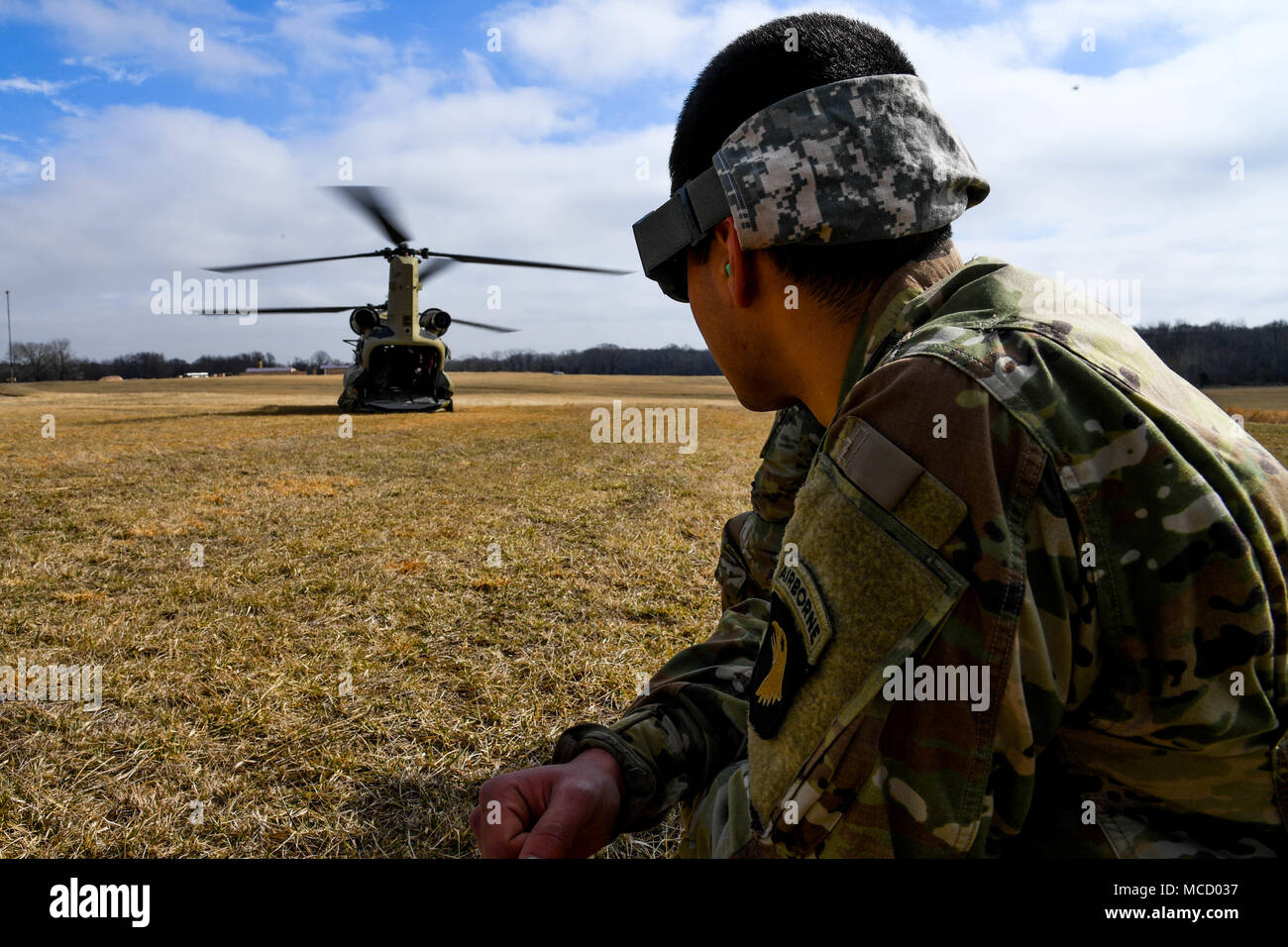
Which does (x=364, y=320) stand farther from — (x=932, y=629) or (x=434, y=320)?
(x=932, y=629)

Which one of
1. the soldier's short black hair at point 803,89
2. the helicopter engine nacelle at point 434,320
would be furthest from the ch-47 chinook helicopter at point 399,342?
the soldier's short black hair at point 803,89

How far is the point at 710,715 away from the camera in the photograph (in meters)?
1.53

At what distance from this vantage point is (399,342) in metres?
21.5

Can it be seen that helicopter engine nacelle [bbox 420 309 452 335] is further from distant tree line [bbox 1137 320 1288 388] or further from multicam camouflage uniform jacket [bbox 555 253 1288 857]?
distant tree line [bbox 1137 320 1288 388]

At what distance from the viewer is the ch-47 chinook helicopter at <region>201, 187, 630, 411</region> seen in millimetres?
21219

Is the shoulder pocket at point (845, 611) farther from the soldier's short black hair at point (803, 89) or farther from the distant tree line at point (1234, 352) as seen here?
the distant tree line at point (1234, 352)

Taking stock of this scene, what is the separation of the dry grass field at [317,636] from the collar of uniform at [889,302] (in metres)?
1.84

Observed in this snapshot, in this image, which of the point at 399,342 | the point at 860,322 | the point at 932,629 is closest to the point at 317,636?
the point at 860,322

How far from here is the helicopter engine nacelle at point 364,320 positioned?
71.5 ft

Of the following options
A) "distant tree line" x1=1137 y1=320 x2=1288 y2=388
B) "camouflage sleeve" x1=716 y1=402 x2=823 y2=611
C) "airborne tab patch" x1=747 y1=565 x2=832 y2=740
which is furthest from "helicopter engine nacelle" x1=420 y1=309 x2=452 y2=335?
"distant tree line" x1=1137 y1=320 x2=1288 y2=388

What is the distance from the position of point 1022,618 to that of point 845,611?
0.65ft

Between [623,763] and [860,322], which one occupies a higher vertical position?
[860,322]

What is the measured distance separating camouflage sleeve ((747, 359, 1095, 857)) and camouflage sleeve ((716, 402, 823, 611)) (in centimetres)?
166
